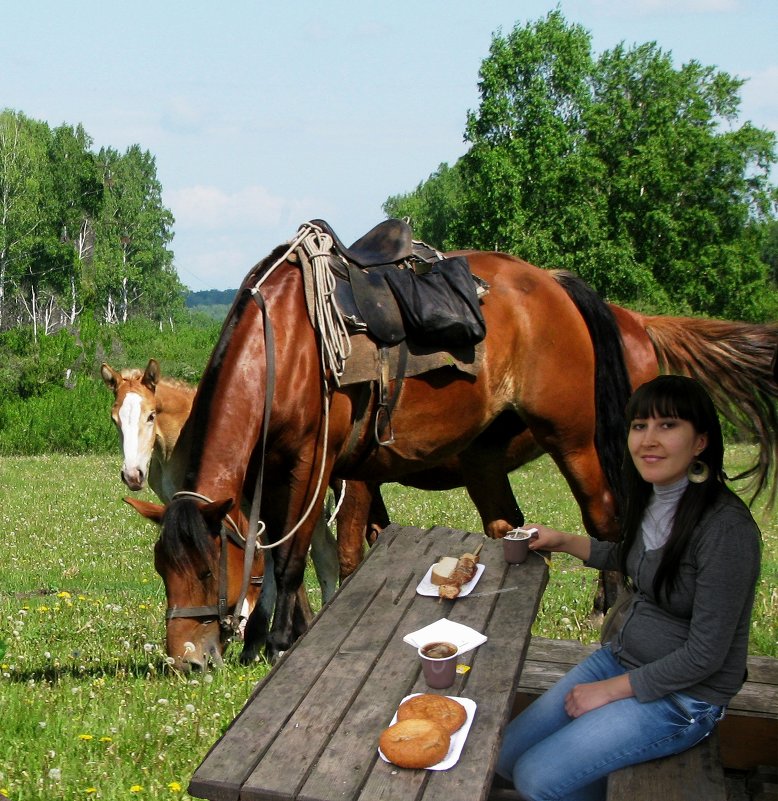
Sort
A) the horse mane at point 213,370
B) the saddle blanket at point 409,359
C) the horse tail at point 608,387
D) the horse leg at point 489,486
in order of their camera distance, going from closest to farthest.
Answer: the horse mane at point 213,370
the saddle blanket at point 409,359
the horse tail at point 608,387
the horse leg at point 489,486

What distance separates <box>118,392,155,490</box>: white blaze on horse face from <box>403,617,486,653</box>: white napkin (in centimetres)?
531

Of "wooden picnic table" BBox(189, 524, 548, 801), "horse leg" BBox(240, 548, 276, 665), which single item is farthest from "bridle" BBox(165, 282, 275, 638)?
"wooden picnic table" BBox(189, 524, 548, 801)

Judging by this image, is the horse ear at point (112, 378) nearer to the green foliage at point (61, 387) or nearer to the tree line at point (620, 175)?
the green foliage at point (61, 387)

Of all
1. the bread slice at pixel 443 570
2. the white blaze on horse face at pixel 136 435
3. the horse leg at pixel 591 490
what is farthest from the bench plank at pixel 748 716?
the white blaze on horse face at pixel 136 435

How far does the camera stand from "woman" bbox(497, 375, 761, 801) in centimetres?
284

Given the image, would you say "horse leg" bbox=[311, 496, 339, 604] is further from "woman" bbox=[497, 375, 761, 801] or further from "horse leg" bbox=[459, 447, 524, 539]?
"woman" bbox=[497, 375, 761, 801]

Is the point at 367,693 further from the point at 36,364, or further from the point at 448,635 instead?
the point at 36,364

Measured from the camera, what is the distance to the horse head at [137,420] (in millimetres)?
7977

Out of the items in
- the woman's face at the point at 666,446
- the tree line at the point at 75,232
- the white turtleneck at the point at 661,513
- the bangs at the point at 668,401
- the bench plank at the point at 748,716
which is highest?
the tree line at the point at 75,232

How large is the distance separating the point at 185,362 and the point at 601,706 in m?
36.8

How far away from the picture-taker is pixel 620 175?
4103 centimetres

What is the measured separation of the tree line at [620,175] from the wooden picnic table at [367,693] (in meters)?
36.4

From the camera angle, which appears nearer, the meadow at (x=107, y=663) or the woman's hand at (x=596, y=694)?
the woman's hand at (x=596, y=694)

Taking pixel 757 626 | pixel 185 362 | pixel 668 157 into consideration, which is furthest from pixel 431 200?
pixel 757 626
